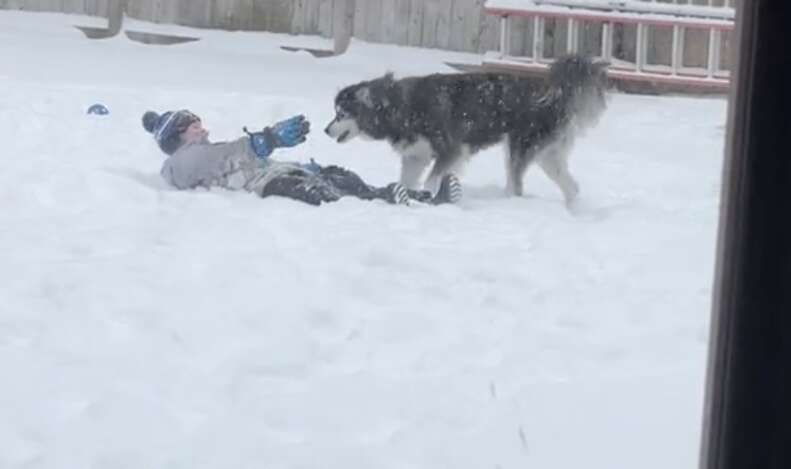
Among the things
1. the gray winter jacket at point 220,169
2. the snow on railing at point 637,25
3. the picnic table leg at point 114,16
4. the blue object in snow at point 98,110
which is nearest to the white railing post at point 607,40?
the snow on railing at point 637,25

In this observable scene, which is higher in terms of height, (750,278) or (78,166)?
(750,278)

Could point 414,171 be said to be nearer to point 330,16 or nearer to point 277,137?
point 277,137

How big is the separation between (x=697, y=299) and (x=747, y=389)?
3.90 meters

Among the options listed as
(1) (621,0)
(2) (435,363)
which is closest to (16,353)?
(2) (435,363)

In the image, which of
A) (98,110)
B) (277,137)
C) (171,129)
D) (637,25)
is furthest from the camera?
(637,25)

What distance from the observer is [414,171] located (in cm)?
813

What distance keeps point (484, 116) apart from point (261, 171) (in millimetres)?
1427

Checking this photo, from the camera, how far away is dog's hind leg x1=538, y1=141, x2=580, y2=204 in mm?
7953

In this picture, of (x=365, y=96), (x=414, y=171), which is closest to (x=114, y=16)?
(x=365, y=96)

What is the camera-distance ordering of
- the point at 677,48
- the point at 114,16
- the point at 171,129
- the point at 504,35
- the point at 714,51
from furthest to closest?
the point at 114,16 → the point at 504,35 → the point at 677,48 → the point at 714,51 → the point at 171,129

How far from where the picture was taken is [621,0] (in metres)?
14.9

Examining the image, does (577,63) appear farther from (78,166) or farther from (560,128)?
(78,166)

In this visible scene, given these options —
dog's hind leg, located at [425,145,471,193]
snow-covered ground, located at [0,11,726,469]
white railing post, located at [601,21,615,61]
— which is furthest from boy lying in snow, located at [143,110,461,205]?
white railing post, located at [601,21,615,61]

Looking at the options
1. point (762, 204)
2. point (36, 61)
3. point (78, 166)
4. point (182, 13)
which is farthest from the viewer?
point (182, 13)
